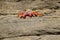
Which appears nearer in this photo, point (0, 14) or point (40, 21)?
point (40, 21)

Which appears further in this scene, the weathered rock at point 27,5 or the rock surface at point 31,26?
the weathered rock at point 27,5

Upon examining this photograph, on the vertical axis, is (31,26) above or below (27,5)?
below

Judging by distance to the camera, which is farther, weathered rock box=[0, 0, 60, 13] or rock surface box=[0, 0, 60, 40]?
weathered rock box=[0, 0, 60, 13]

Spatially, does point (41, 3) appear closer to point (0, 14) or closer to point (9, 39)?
point (0, 14)

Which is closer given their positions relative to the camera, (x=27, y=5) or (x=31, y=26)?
(x=31, y=26)

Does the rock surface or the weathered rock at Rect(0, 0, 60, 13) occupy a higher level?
the weathered rock at Rect(0, 0, 60, 13)

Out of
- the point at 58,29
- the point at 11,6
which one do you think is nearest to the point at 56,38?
the point at 58,29

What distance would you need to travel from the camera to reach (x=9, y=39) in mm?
3729

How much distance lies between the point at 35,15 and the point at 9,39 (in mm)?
1224

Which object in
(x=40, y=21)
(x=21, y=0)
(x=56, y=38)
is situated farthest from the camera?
(x=21, y=0)

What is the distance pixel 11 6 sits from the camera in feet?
18.6

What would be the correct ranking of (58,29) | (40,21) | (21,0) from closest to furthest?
(58,29), (40,21), (21,0)

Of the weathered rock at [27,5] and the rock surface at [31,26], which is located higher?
the weathered rock at [27,5]

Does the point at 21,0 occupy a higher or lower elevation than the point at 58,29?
higher
